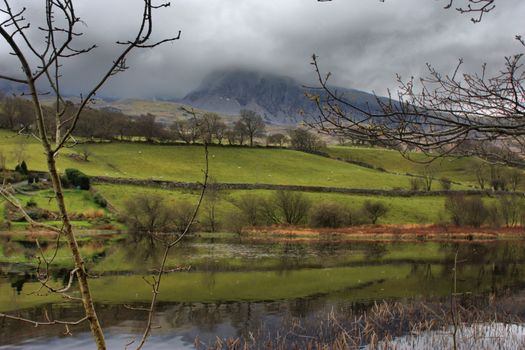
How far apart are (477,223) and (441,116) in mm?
63828

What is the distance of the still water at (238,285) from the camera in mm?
17422

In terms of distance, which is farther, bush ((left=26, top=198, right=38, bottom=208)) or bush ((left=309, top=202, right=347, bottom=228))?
bush ((left=309, top=202, right=347, bottom=228))

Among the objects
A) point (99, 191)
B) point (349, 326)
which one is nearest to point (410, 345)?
point (349, 326)

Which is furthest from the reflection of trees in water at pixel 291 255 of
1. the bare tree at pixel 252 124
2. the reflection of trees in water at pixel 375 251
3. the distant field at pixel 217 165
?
the bare tree at pixel 252 124

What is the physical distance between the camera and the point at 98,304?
2131 cm

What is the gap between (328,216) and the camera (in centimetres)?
6222

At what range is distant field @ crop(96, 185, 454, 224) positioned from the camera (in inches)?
2680

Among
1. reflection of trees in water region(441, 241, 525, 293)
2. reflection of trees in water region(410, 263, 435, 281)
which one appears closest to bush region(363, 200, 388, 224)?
reflection of trees in water region(441, 241, 525, 293)

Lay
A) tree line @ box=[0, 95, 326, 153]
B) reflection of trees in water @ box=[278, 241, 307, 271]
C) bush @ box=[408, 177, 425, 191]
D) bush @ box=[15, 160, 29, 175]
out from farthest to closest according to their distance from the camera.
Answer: tree line @ box=[0, 95, 326, 153] < bush @ box=[408, 177, 425, 191] < bush @ box=[15, 160, 29, 175] < reflection of trees in water @ box=[278, 241, 307, 271]

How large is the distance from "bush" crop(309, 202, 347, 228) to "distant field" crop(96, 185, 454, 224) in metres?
7.61

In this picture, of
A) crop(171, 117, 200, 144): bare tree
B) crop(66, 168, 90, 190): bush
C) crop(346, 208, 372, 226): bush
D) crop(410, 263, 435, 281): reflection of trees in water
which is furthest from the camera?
crop(66, 168, 90, 190): bush

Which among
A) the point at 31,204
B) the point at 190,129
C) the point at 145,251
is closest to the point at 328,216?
the point at 145,251

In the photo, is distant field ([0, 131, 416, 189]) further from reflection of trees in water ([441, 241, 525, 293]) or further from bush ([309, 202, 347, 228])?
reflection of trees in water ([441, 241, 525, 293])

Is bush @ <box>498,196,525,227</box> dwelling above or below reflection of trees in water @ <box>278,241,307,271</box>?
above
